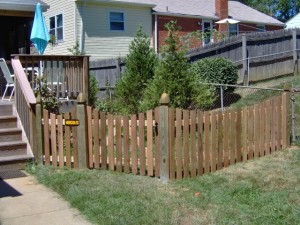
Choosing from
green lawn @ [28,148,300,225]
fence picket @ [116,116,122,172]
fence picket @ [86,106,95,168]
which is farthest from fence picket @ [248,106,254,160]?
fence picket @ [86,106,95,168]

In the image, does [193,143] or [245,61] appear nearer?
[193,143]

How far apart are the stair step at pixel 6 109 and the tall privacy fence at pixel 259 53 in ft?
24.1

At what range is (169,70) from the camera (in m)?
9.87

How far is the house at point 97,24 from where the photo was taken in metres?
22.5


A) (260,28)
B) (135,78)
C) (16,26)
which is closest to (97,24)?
(16,26)

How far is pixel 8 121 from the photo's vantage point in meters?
8.99

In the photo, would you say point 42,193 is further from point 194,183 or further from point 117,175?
point 194,183

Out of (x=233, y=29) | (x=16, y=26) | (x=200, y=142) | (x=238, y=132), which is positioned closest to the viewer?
(x=200, y=142)

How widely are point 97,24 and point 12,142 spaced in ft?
50.7

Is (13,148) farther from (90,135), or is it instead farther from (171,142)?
(171,142)

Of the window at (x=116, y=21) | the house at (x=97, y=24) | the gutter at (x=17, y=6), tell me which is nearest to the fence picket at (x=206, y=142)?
the gutter at (x=17, y=6)

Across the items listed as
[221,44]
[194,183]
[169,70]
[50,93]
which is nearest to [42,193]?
[194,183]

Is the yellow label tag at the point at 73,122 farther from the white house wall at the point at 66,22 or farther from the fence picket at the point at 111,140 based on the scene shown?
the white house wall at the point at 66,22

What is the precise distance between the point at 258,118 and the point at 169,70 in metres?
2.53
